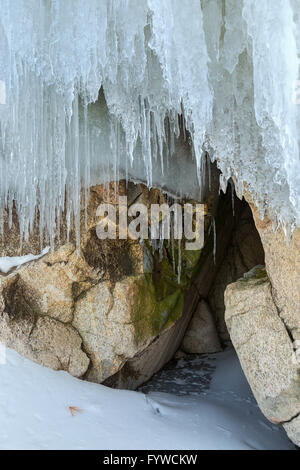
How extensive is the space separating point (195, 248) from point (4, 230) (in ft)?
8.65

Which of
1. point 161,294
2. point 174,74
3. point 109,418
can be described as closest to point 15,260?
point 161,294

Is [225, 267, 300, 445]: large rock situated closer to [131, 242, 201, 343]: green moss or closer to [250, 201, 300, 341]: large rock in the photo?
[250, 201, 300, 341]: large rock

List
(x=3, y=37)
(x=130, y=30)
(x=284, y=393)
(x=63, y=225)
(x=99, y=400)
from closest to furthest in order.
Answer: (x=130, y=30) < (x=3, y=37) < (x=284, y=393) < (x=99, y=400) < (x=63, y=225)

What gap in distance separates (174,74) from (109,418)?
3.27m

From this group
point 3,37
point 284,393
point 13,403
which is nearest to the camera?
point 3,37

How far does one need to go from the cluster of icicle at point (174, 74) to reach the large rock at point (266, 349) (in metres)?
0.84

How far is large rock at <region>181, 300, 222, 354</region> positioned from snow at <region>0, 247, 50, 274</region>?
3664 millimetres

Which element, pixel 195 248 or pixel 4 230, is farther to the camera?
pixel 195 248

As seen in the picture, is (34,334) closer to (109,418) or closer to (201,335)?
(109,418)

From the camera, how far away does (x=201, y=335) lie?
7.46 metres

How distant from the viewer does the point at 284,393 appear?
11.3ft

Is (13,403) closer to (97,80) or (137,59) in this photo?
(97,80)

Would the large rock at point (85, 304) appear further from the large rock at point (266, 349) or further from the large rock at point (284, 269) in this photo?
the large rock at point (284, 269)

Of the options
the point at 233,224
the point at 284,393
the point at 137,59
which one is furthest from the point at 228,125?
the point at 233,224
